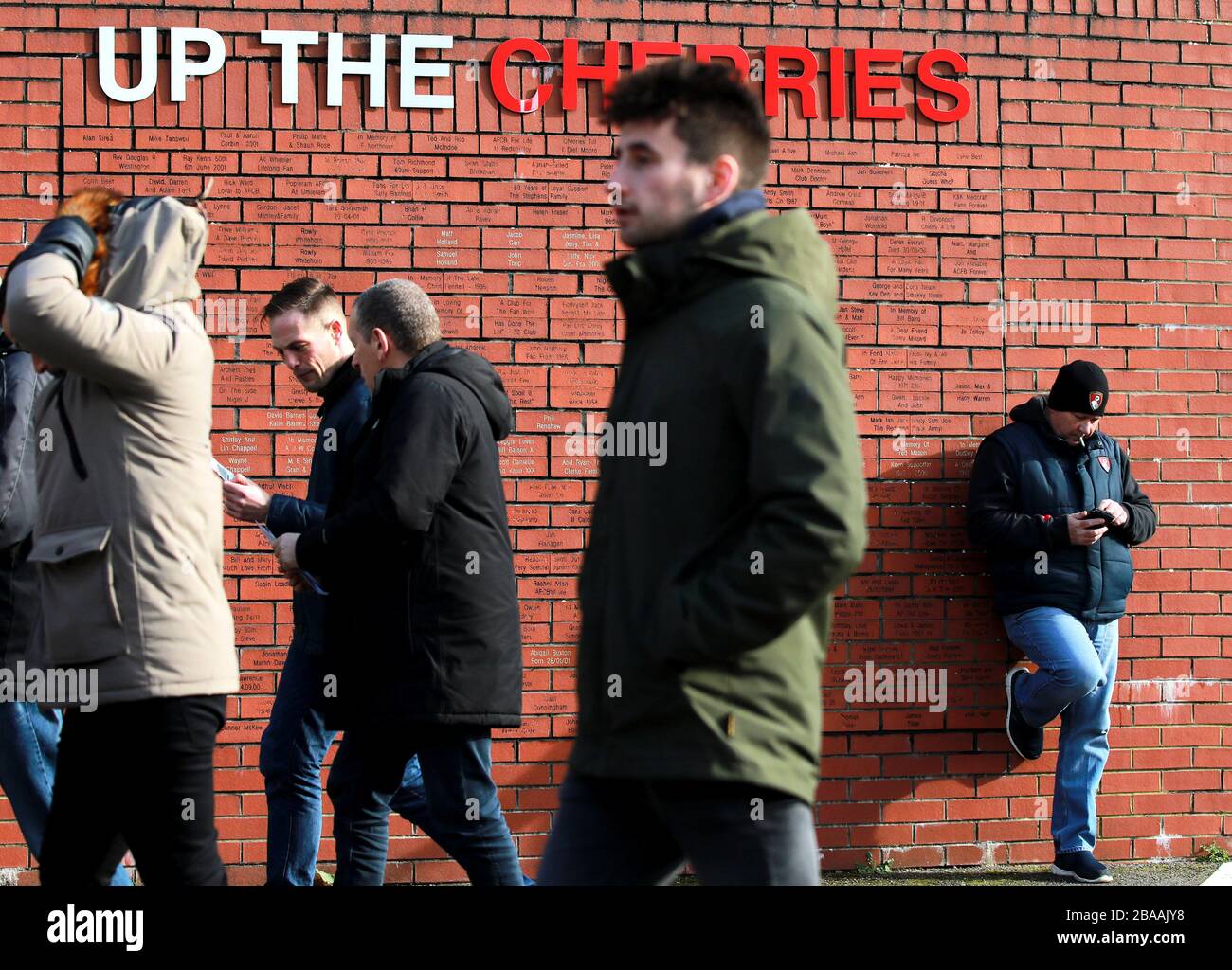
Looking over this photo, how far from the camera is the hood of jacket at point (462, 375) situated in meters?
4.27

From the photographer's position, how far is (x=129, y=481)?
328 cm

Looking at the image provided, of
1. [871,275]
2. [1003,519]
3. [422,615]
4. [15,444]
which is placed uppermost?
[871,275]

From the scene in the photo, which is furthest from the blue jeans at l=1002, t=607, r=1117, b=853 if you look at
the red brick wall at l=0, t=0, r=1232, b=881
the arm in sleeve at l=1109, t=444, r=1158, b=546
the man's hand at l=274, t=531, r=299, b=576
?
the man's hand at l=274, t=531, r=299, b=576

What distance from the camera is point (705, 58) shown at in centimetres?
612

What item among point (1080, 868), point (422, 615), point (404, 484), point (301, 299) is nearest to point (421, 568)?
point (422, 615)

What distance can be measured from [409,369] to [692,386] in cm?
185

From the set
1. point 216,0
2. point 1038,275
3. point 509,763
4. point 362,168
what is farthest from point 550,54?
point 509,763

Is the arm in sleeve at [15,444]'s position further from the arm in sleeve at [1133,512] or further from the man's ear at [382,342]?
the arm in sleeve at [1133,512]

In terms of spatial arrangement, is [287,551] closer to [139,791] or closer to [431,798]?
[431,798]

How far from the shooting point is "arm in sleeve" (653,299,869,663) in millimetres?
2443

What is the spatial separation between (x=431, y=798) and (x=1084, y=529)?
315 cm

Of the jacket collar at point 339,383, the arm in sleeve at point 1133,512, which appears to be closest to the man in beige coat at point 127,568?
the jacket collar at point 339,383

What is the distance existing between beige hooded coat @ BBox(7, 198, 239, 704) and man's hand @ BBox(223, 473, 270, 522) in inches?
42.5
